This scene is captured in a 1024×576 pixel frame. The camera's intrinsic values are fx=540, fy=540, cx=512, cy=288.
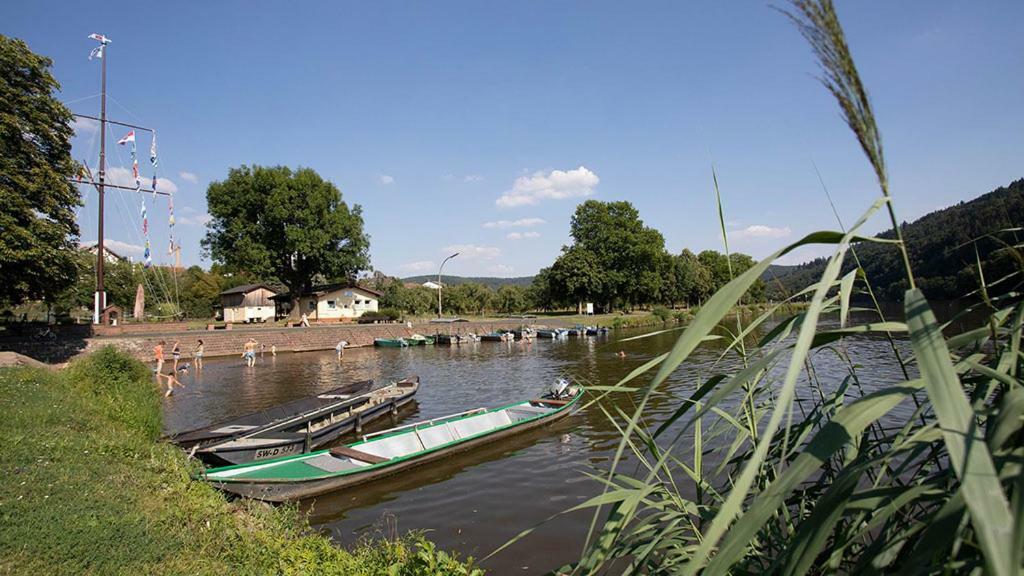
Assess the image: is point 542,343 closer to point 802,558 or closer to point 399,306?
point 399,306

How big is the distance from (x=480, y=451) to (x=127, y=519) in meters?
7.11

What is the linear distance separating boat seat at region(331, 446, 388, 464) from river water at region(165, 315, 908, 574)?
0.44 meters

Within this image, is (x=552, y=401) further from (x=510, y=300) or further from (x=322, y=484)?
(x=510, y=300)

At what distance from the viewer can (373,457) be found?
31.6 feet

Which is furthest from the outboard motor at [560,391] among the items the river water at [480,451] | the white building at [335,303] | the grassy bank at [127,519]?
the white building at [335,303]

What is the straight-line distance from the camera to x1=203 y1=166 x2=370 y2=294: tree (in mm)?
41688

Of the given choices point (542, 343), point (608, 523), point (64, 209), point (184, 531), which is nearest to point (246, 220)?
point (64, 209)

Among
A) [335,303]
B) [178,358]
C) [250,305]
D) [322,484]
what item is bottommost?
[322,484]

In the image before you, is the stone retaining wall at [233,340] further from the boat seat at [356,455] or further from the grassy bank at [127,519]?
the grassy bank at [127,519]

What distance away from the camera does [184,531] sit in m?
5.07

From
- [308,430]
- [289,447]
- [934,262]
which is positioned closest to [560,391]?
[308,430]

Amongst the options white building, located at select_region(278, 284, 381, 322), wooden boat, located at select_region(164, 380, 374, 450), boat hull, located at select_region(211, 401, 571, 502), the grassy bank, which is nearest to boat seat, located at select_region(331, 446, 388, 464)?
boat hull, located at select_region(211, 401, 571, 502)

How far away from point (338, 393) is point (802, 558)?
15.6 m

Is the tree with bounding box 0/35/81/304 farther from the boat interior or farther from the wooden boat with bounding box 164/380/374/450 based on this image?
the boat interior
